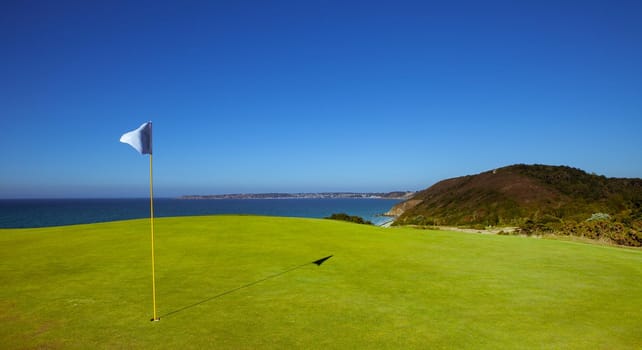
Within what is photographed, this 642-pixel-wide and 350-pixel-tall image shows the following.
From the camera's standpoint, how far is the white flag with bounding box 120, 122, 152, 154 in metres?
7.29

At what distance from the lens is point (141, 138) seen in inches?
293

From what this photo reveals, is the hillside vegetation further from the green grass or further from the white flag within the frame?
the white flag

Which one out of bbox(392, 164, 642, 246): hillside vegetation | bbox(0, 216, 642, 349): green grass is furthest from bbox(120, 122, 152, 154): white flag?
bbox(392, 164, 642, 246): hillside vegetation

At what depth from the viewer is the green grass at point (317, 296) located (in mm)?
6016

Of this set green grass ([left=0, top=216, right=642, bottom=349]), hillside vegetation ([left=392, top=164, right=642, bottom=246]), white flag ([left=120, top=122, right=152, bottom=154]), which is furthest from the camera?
hillside vegetation ([left=392, top=164, right=642, bottom=246])

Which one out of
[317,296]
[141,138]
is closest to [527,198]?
[317,296]

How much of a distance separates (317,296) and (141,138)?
506cm

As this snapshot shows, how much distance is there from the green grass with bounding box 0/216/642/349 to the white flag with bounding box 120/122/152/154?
10.7ft

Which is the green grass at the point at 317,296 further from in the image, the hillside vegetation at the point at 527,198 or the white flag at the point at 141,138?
the hillside vegetation at the point at 527,198

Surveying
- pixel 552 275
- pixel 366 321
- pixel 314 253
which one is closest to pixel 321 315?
pixel 366 321

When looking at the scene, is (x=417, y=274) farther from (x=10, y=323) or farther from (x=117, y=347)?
(x=10, y=323)

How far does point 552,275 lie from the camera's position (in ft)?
34.5

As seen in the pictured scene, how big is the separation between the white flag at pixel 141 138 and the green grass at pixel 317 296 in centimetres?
325

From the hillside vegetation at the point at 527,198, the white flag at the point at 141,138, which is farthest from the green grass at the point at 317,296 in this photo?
the hillside vegetation at the point at 527,198
